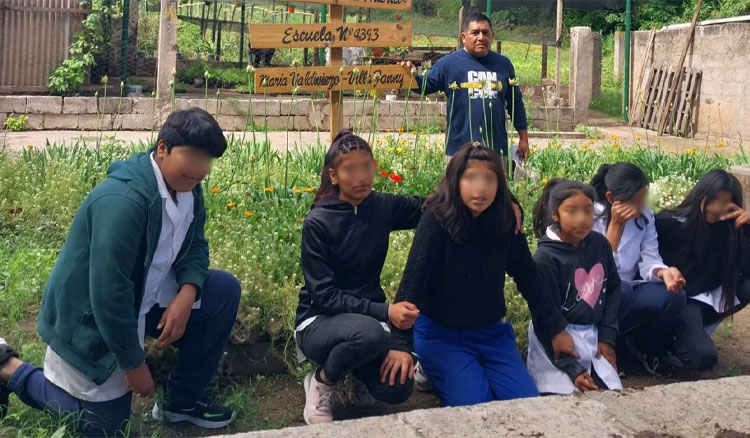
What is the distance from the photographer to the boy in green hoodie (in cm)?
300

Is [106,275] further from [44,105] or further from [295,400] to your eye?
[44,105]

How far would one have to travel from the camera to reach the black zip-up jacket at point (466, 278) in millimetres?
3598

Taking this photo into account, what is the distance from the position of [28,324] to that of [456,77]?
9.94 ft

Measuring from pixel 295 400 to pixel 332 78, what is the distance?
2.40 metres

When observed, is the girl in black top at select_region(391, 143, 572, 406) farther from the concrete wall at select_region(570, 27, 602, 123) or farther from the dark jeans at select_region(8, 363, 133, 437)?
the concrete wall at select_region(570, 27, 602, 123)

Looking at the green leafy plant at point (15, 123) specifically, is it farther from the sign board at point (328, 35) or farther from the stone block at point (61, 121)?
the sign board at point (328, 35)

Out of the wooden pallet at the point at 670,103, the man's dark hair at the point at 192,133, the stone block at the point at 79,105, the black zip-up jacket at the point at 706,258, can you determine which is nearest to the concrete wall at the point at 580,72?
the wooden pallet at the point at 670,103

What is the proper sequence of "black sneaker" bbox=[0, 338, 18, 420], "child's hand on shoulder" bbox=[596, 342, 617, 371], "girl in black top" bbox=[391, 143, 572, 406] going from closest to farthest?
"black sneaker" bbox=[0, 338, 18, 420] → "girl in black top" bbox=[391, 143, 572, 406] → "child's hand on shoulder" bbox=[596, 342, 617, 371]

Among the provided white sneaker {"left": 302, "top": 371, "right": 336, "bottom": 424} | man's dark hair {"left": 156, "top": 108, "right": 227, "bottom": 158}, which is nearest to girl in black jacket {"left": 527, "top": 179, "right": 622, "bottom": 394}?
white sneaker {"left": 302, "top": 371, "right": 336, "bottom": 424}

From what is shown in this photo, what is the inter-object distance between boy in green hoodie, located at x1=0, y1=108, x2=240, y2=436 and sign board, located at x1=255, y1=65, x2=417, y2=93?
210 centimetres

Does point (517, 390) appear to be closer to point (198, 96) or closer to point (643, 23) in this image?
point (198, 96)

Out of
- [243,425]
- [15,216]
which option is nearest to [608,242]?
[243,425]

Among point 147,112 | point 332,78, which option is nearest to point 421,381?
point 332,78

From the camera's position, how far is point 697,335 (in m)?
4.29
